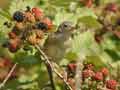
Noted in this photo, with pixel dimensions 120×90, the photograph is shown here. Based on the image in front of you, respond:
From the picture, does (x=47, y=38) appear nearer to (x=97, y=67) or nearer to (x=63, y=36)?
(x=63, y=36)

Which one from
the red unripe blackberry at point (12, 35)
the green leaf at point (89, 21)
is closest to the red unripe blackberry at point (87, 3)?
the green leaf at point (89, 21)

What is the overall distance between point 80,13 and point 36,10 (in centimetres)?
117

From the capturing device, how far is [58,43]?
159 inches

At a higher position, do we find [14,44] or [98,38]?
[14,44]

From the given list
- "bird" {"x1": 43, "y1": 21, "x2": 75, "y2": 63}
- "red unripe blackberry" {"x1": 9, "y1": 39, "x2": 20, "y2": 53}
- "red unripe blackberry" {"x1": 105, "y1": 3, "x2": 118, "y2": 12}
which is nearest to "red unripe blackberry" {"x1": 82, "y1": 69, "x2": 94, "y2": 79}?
"bird" {"x1": 43, "y1": 21, "x2": 75, "y2": 63}

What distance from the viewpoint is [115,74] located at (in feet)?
14.5

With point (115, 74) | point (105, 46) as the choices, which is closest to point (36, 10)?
point (115, 74)

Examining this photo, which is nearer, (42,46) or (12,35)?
(12,35)

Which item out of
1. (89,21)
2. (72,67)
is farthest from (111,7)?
(72,67)

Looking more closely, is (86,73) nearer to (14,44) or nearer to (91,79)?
(91,79)

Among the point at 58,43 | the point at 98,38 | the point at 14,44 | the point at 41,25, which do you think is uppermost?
the point at 41,25

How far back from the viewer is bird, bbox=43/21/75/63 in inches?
154

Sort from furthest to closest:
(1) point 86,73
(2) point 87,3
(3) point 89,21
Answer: (2) point 87,3
(3) point 89,21
(1) point 86,73

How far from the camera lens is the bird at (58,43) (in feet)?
12.9
